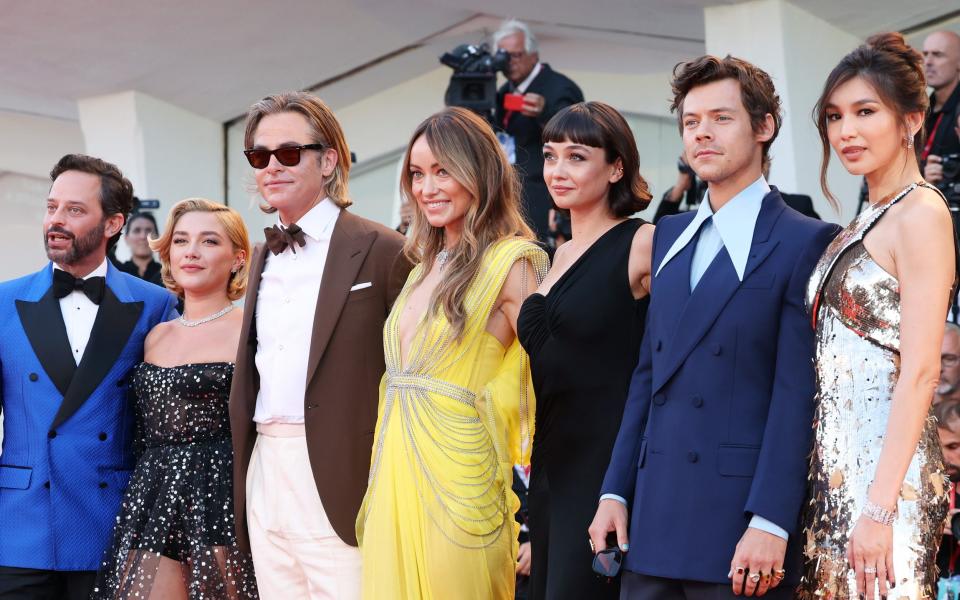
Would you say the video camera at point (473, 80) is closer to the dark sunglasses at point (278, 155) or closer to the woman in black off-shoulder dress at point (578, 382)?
the dark sunglasses at point (278, 155)

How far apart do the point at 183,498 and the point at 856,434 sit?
7.95 ft

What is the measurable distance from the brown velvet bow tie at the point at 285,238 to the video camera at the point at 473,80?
2.81 metres

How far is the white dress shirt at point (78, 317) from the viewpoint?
4434 millimetres

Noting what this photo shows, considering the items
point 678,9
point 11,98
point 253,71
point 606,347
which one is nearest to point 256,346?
point 606,347

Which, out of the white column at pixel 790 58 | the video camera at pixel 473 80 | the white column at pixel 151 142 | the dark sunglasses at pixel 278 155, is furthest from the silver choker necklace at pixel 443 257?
the white column at pixel 151 142

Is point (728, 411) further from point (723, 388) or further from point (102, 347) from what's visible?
point (102, 347)

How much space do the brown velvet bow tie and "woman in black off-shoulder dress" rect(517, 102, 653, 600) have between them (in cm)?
94

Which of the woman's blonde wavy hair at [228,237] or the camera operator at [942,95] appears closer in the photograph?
the woman's blonde wavy hair at [228,237]

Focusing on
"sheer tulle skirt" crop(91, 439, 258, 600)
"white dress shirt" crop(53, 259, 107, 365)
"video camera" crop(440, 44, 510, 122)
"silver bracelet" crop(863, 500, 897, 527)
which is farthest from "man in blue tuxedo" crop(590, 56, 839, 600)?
"video camera" crop(440, 44, 510, 122)

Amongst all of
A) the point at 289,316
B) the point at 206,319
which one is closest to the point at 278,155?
the point at 289,316

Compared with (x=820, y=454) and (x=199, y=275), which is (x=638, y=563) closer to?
(x=820, y=454)

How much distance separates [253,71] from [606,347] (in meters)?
6.74

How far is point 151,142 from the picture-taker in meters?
9.68

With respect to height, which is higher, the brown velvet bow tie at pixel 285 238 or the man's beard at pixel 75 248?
the man's beard at pixel 75 248
